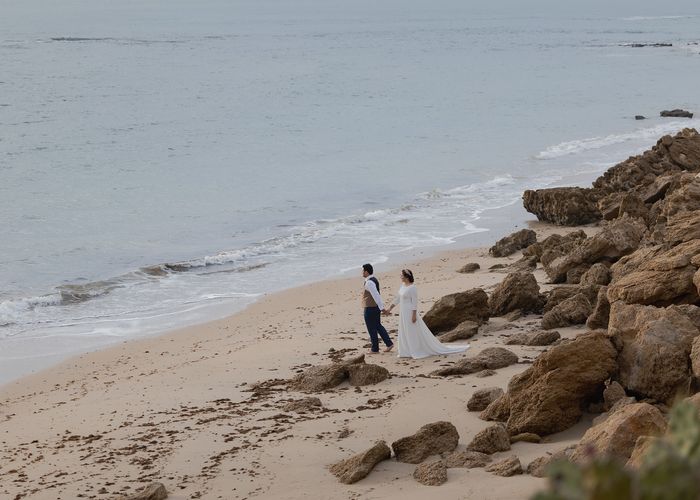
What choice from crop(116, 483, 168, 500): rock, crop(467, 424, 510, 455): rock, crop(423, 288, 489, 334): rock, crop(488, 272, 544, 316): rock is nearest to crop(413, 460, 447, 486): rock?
crop(467, 424, 510, 455): rock

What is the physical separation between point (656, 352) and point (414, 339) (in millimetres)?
4893

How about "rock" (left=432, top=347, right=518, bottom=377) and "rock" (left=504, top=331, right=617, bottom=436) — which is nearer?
"rock" (left=504, top=331, right=617, bottom=436)

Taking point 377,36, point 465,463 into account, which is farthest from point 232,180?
point 377,36

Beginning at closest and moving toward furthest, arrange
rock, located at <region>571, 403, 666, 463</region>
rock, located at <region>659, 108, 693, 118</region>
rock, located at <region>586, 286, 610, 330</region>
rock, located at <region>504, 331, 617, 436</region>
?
rock, located at <region>571, 403, 666, 463</region> → rock, located at <region>504, 331, 617, 436</region> → rock, located at <region>586, 286, 610, 330</region> → rock, located at <region>659, 108, 693, 118</region>

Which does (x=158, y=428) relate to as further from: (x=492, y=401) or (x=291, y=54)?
(x=291, y=54)

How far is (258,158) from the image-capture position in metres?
44.3

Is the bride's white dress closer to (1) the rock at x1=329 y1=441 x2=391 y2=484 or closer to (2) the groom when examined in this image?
(2) the groom

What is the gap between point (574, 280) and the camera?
16594 mm

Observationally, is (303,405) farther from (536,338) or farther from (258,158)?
(258,158)

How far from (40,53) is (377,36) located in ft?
154

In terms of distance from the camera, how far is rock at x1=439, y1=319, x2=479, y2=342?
14.8 metres

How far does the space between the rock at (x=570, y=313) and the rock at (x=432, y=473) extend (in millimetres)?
4987

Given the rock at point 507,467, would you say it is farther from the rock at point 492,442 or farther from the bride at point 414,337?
the bride at point 414,337

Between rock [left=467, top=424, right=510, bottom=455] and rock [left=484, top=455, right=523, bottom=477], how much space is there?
20.8 inches
